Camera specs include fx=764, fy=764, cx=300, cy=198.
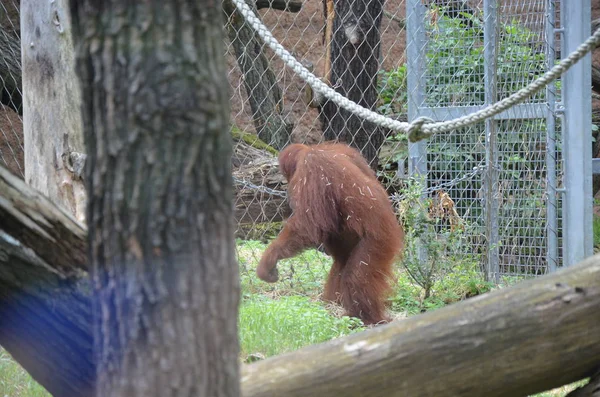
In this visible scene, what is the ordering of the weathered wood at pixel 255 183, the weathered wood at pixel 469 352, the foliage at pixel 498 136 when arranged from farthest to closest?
the weathered wood at pixel 255 183 < the foliage at pixel 498 136 < the weathered wood at pixel 469 352

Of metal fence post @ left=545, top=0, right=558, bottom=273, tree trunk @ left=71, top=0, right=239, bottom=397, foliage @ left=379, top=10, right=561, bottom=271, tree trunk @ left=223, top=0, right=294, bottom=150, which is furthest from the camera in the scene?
tree trunk @ left=223, top=0, right=294, bottom=150

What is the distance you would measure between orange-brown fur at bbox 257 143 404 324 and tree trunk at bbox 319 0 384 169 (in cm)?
206

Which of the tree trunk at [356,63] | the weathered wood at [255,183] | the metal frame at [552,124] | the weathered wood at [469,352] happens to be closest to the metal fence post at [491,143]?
the metal frame at [552,124]

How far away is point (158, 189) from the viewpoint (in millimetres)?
1149

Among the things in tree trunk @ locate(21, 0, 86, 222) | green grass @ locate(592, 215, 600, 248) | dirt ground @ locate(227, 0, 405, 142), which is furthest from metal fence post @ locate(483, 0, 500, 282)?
dirt ground @ locate(227, 0, 405, 142)

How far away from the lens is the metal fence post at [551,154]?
5.17 metres

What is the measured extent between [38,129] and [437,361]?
2.01 meters

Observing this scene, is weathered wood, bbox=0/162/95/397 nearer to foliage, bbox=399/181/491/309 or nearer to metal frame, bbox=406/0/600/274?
foliage, bbox=399/181/491/309

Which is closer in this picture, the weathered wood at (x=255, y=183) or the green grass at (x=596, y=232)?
the weathered wood at (x=255, y=183)

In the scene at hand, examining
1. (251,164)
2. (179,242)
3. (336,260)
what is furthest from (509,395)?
(251,164)

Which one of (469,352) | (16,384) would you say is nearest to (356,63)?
(16,384)

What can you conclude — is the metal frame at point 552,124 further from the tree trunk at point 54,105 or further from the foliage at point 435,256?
the tree trunk at point 54,105

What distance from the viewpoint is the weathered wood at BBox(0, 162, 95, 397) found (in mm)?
1756

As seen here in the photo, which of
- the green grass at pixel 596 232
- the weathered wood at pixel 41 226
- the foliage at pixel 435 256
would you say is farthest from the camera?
the green grass at pixel 596 232
